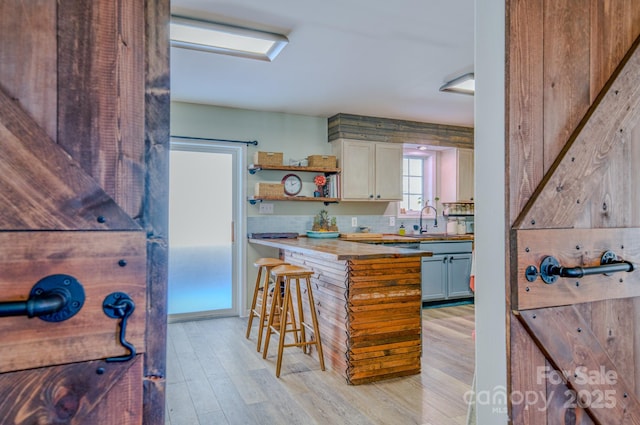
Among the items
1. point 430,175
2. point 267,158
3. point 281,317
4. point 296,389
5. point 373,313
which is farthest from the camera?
point 430,175

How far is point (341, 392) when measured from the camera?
106 inches

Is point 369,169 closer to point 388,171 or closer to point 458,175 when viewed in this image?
point 388,171

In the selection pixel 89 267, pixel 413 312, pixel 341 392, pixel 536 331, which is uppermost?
pixel 89 267

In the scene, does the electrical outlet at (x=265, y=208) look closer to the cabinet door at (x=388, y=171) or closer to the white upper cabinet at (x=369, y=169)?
the white upper cabinet at (x=369, y=169)

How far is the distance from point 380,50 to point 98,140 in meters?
2.68

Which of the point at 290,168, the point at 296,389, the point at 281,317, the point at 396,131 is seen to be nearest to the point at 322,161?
the point at 290,168

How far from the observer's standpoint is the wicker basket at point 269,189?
4.61 metres

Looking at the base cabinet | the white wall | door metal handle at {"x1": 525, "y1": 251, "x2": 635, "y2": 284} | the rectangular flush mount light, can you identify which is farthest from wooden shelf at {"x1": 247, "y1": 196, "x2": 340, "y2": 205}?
door metal handle at {"x1": 525, "y1": 251, "x2": 635, "y2": 284}

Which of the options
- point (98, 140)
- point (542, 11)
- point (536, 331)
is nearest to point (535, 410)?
point (536, 331)

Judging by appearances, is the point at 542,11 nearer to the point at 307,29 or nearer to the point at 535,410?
the point at 535,410

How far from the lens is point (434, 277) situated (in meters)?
5.01

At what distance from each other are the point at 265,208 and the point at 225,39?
2.28m

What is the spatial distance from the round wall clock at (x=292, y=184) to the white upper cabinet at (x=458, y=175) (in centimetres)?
228

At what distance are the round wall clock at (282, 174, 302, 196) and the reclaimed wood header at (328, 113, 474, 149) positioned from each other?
72 centimetres
